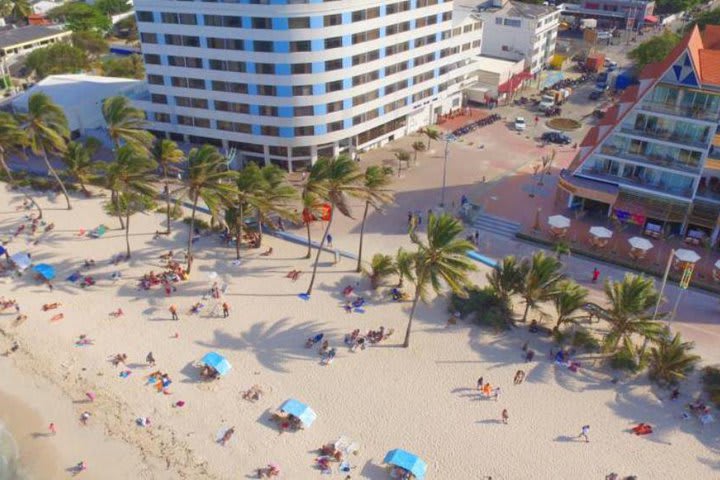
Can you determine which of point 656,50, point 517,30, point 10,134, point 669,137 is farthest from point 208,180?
point 656,50

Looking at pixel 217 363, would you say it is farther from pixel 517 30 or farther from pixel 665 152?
pixel 517 30

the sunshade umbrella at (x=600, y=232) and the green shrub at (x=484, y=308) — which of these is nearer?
the green shrub at (x=484, y=308)

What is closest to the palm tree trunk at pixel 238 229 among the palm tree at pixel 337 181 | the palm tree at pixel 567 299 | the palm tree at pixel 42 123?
the palm tree at pixel 337 181

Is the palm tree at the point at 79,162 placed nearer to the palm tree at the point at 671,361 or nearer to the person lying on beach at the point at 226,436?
the person lying on beach at the point at 226,436

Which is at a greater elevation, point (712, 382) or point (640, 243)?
point (640, 243)

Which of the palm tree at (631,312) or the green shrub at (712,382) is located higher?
the palm tree at (631,312)

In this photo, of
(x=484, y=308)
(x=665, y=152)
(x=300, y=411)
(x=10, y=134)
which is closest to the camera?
(x=300, y=411)

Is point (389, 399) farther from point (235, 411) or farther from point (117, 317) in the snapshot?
point (117, 317)
